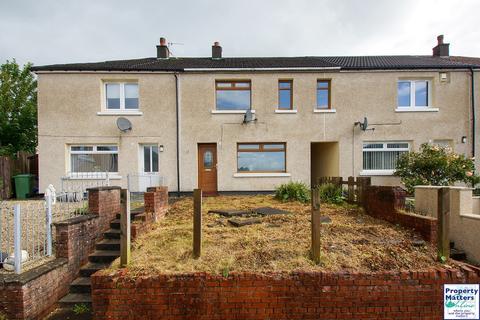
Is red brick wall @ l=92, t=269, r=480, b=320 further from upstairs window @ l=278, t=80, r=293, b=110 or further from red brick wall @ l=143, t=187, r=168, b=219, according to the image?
upstairs window @ l=278, t=80, r=293, b=110

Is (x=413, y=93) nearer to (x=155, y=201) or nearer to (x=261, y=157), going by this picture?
(x=261, y=157)

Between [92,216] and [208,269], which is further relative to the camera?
[92,216]

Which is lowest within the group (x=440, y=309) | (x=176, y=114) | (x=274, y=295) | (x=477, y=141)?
(x=440, y=309)

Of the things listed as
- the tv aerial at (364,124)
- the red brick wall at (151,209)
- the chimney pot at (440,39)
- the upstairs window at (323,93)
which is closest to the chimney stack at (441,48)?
the chimney pot at (440,39)

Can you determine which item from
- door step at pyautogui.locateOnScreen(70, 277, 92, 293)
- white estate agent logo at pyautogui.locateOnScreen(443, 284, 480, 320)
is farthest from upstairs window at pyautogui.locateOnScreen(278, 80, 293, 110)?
door step at pyautogui.locateOnScreen(70, 277, 92, 293)

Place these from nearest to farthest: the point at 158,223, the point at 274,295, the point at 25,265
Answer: the point at 274,295, the point at 25,265, the point at 158,223

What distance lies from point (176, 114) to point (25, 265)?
24.4ft

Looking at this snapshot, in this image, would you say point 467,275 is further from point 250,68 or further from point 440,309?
point 250,68

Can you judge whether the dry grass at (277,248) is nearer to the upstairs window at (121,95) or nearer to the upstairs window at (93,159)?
the upstairs window at (93,159)

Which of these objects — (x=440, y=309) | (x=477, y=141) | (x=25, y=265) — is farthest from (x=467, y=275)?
(x=477, y=141)

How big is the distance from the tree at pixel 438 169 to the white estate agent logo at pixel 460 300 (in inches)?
234

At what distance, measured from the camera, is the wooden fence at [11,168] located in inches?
382

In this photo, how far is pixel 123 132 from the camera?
395 inches

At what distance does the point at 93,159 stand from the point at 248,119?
6.84 meters
